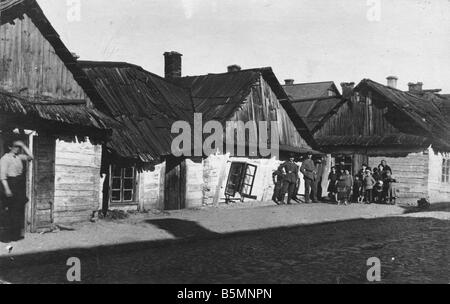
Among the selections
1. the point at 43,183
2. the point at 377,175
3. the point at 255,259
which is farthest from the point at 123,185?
the point at 377,175

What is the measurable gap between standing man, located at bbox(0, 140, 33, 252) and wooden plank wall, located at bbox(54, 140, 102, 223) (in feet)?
6.82

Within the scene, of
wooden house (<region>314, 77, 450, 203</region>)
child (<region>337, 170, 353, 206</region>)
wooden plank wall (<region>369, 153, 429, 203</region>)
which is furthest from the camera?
wooden house (<region>314, 77, 450, 203</region>)

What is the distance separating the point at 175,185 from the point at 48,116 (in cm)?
671

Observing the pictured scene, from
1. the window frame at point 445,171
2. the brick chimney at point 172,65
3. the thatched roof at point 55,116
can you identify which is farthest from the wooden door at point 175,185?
the window frame at point 445,171

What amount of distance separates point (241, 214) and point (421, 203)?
8.55 m

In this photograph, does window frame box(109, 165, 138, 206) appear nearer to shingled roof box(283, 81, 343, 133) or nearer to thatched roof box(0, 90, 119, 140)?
thatched roof box(0, 90, 119, 140)

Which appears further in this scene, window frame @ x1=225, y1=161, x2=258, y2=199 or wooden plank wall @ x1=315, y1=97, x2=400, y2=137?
wooden plank wall @ x1=315, y1=97, x2=400, y2=137

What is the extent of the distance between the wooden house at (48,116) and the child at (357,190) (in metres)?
12.1

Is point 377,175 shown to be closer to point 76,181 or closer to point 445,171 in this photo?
point 445,171

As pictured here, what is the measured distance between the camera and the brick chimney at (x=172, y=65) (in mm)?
26859

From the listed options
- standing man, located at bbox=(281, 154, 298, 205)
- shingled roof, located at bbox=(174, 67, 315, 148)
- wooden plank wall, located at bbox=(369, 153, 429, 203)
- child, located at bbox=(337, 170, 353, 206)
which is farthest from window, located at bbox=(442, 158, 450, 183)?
standing man, located at bbox=(281, 154, 298, 205)

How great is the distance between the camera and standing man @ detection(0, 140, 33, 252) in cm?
930

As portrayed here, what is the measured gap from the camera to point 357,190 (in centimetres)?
2119

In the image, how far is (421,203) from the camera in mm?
19484
